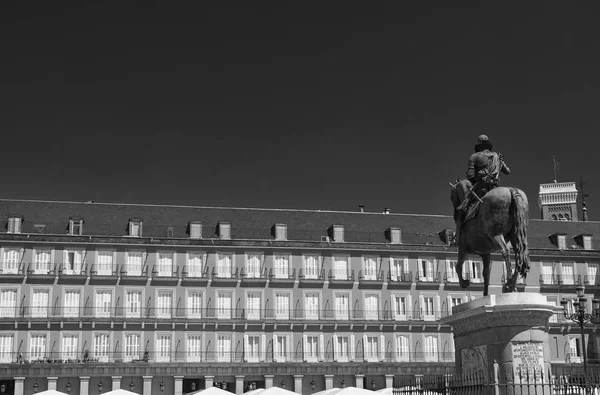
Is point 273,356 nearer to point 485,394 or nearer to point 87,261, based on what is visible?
point 87,261

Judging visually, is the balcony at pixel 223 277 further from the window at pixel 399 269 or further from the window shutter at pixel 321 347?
the window at pixel 399 269

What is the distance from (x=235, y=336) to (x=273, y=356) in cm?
347

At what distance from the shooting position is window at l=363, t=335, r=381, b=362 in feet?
232

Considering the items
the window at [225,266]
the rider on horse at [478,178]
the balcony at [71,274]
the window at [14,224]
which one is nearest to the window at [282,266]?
the window at [225,266]

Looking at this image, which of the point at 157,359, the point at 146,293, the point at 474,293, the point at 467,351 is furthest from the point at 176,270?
the point at 467,351

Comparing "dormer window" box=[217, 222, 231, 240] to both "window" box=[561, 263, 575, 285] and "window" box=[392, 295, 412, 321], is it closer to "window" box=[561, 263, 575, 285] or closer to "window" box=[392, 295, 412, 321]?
"window" box=[392, 295, 412, 321]

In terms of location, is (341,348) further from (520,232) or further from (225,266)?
(520,232)

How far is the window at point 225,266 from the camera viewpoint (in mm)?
69938

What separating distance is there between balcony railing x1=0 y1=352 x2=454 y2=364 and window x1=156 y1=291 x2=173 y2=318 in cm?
293

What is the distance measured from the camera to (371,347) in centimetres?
7112

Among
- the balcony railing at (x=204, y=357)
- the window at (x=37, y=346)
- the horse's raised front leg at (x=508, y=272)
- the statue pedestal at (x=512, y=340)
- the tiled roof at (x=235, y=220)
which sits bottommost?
the statue pedestal at (x=512, y=340)

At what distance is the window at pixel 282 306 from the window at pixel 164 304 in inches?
340

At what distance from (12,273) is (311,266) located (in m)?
23.8

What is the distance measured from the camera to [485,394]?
13.5 meters
